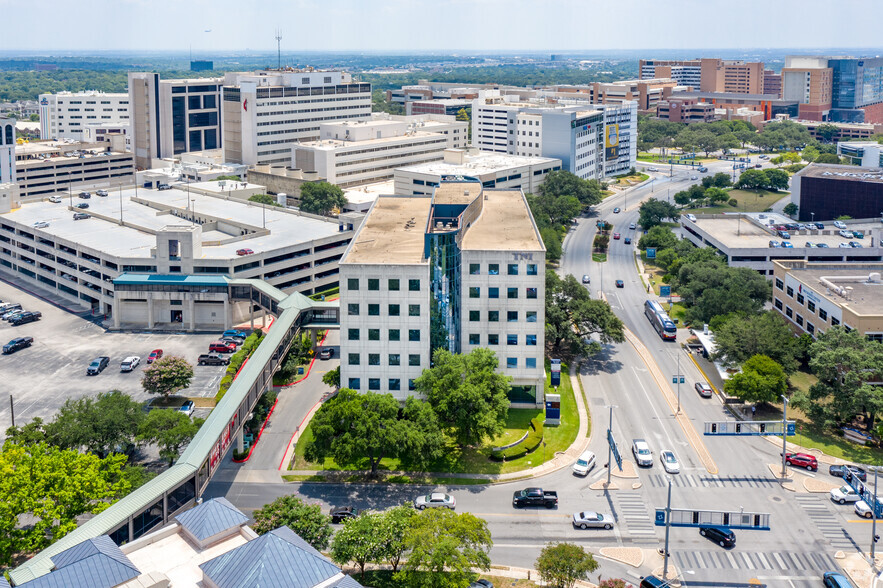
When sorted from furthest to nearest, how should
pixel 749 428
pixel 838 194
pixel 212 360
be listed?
pixel 838 194 → pixel 212 360 → pixel 749 428

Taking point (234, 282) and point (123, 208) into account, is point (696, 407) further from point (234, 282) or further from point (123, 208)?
point (123, 208)

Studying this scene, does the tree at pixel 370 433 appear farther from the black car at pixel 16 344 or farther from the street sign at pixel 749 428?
the black car at pixel 16 344

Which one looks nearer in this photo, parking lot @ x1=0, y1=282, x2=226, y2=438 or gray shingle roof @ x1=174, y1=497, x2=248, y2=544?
gray shingle roof @ x1=174, y1=497, x2=248, y2=544

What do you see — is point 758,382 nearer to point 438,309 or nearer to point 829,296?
point 829,296

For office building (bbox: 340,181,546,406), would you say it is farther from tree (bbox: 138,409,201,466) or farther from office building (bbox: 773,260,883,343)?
office building (bbox: 773,260,883,343)

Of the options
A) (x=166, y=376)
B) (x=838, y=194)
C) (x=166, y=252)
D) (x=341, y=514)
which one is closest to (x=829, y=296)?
(x=341, y=514)

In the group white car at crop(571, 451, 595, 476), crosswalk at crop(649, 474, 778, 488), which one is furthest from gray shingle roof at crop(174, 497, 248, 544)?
crosswalk at crop(649, 474, 778, 488)

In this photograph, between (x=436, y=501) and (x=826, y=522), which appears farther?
(x=436, y=501)
